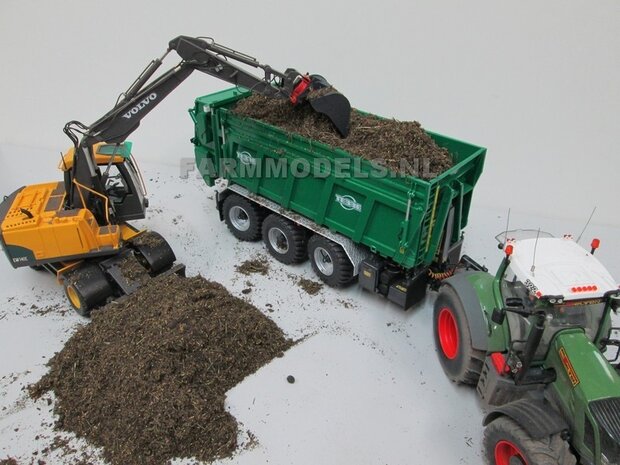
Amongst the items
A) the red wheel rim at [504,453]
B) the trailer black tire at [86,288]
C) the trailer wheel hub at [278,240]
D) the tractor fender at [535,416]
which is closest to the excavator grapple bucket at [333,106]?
the trailer wheel hub at [278,240]

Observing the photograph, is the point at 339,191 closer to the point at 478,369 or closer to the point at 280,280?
the point at 280,280

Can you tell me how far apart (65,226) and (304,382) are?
343 cm

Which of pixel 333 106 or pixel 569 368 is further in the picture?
pixel 333 106

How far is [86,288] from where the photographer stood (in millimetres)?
6098

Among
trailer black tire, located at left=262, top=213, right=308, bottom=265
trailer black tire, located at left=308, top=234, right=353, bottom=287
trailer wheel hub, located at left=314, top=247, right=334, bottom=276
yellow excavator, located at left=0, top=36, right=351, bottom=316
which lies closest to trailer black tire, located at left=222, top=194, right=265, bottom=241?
trailer black tire, located at left=262, top=213, right=308, bottom=265

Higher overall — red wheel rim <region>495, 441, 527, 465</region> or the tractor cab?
the tractor cab

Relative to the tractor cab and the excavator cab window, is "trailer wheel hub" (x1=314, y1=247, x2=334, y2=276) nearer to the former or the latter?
the tractor cab

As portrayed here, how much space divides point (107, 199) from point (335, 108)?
10.4 ft

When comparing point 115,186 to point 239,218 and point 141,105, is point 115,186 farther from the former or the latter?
point 239,218

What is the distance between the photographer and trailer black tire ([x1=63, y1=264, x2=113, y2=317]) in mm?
6086

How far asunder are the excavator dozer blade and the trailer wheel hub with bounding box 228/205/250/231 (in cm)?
210

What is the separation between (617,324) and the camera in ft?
21.1

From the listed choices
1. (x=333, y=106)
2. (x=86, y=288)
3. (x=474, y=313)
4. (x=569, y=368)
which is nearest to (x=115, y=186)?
(x=86, y=288)

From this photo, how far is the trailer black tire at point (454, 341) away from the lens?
5.06 metres
